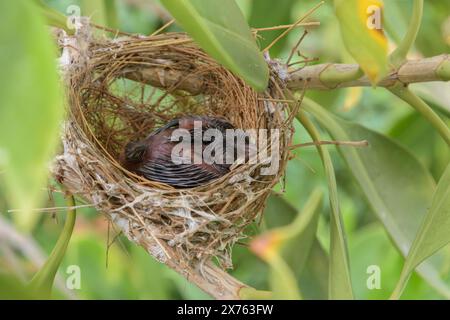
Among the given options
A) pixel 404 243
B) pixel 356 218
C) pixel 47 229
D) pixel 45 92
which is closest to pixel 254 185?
pixel 404 243

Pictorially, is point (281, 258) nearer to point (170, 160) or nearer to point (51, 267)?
point (51, 267)

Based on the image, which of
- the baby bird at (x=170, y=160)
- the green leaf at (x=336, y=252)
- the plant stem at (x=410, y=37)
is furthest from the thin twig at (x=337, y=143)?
the baby bird at (x=170, y=160)

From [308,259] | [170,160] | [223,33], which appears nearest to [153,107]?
[170,160]

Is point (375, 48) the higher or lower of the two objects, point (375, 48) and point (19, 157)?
the higher

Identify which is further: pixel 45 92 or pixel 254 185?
pixel 254 185

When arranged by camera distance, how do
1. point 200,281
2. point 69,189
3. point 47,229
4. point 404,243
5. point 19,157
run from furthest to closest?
point 47,229, point 404,243, point 69,189, point 200,281, point 19,157

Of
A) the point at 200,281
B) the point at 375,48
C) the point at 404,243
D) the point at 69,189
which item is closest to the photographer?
the point at 375,48

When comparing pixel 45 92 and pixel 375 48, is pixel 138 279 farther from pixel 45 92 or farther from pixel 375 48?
pixel 45 92
